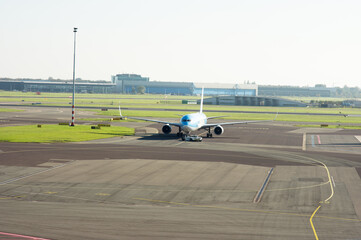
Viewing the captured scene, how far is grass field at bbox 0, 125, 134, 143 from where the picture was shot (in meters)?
72.1

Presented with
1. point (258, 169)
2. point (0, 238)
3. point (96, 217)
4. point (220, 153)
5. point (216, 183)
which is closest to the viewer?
point (0, 238)

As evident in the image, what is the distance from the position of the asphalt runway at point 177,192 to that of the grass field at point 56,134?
6283 millimetres

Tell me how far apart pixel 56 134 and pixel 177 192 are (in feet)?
152

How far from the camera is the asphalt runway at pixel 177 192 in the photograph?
2708 cm

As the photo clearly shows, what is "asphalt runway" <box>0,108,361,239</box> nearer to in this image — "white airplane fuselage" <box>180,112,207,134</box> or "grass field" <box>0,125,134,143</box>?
"grass field" <box>0,125,134,143</box>

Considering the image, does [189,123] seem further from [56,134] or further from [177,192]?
[177,192]

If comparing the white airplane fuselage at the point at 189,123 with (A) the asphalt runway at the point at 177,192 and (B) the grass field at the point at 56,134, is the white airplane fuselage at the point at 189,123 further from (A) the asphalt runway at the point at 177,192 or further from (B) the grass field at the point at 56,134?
(B) the grass field at the point at 56,134

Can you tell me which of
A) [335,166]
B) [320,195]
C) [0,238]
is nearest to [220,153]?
[335,166]

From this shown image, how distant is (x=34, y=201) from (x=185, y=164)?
21.2 meters

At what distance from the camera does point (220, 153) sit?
2415 inches

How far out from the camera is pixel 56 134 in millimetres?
78688

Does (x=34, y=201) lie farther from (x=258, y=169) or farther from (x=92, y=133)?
(x=92, y=133)

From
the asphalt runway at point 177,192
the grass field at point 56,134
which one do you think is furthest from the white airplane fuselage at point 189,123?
the grass field at point 56,134

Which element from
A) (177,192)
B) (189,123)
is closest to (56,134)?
(189,123)
